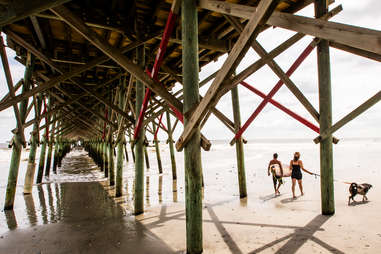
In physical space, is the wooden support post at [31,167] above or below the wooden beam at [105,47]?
below

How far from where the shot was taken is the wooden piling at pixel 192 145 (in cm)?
294

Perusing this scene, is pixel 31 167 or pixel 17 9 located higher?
pixel 17 9

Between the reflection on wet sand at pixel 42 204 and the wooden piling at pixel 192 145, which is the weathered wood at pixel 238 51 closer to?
the wooden piling at pixel 192 145

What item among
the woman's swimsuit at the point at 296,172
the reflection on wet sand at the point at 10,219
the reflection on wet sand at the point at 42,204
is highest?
the woman's swimsuit at the point at 296,172

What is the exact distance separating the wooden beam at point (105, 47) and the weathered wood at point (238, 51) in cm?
62

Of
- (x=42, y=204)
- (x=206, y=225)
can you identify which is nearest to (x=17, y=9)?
(x=206, y=225)

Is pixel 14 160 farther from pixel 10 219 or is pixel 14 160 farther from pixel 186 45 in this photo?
pixel 186 45

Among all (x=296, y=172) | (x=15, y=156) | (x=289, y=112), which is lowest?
(x=296, y=172)

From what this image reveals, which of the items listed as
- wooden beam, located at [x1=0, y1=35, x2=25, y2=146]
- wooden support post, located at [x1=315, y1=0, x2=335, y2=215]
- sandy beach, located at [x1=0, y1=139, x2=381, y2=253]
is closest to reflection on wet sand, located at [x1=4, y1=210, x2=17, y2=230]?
sandy beach, located at [x1=0, y1=139, x2=381, y2=253]

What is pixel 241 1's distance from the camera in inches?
175

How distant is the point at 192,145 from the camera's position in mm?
2945

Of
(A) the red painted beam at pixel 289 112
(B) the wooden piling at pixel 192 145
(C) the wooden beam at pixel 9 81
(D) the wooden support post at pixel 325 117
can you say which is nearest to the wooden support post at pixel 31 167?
(C) the wooden beam at pixel 9 81

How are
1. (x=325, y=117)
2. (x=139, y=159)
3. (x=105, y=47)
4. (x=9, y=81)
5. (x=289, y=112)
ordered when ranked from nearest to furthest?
(x=105, y=47)
(x=325, y=117)
(x=9, y=81)
(x=289, y=112)
(x=139, y=159)

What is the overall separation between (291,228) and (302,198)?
2244 mm
